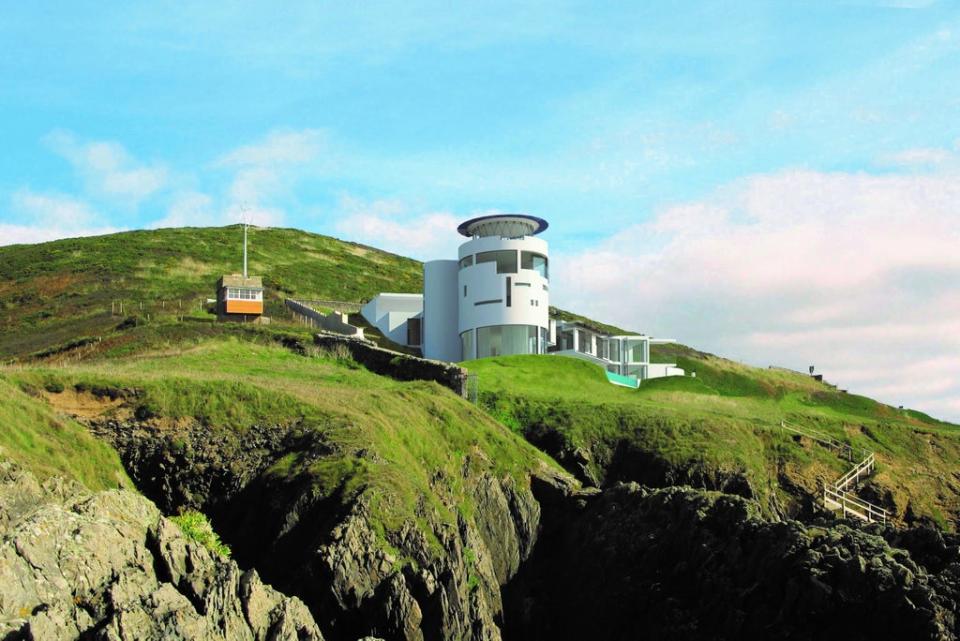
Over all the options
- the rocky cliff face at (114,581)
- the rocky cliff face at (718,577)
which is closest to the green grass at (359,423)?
the rocky cliff face at (718,577)

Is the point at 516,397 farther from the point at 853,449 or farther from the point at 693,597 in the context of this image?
the point at 693,597

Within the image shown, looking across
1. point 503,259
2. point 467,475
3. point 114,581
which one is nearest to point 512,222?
point 503,259

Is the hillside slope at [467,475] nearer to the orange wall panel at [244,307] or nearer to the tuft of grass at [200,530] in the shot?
the tuft of grass at [200,530]

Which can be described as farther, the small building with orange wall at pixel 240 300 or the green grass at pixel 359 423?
the small building with orange wall at pixel 240 300

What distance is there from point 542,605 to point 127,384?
2036 cm

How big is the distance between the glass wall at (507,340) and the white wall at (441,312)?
15.8 feet

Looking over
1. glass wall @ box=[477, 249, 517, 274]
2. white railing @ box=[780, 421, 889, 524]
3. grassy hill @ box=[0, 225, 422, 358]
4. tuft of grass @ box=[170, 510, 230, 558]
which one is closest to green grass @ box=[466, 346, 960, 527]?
white railing @ box=[780, 421, 889, 524]

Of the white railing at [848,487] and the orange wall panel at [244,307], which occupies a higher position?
the orange wall panel at [244,307]

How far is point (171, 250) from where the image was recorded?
15125 centimetres

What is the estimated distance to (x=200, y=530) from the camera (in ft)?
143

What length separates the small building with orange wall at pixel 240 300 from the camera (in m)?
88.1

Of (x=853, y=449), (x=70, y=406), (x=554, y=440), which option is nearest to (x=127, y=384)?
(x=70, y=406)

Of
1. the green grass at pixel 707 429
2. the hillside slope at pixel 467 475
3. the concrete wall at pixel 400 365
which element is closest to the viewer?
the hillside slope at pixel 467 475

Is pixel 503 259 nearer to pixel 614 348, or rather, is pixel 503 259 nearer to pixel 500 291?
pixel 500 291
